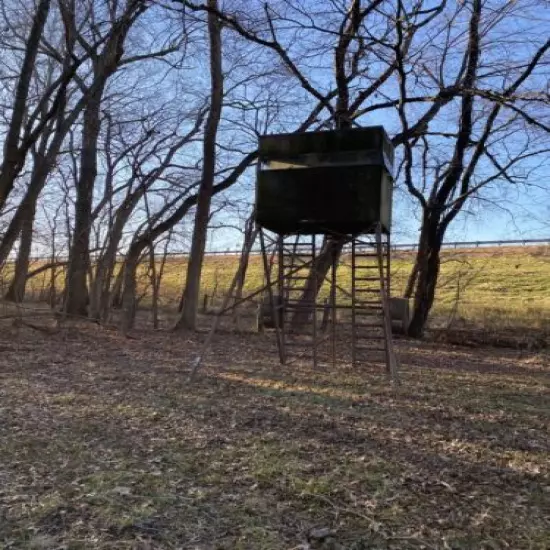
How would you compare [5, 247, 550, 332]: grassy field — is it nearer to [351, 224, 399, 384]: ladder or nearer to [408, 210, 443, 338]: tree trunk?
[408, 210, 443, 338]: tree trunk

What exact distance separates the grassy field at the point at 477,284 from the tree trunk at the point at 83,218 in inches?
143

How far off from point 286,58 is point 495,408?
29.7 ft

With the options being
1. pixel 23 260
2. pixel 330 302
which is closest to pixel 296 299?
pixel 330 302

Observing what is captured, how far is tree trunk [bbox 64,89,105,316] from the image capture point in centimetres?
1538

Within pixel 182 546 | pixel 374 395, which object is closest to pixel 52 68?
pixel 374 395

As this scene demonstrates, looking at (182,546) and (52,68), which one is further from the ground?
(52,68)

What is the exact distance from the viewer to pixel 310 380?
322 inches

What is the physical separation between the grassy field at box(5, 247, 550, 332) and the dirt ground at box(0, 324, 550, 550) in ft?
34.5

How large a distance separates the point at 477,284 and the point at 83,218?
22.0 meters

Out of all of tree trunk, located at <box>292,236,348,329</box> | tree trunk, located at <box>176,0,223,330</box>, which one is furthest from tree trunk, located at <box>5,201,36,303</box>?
tree trunk, located at <box>292,236,348,329</box>

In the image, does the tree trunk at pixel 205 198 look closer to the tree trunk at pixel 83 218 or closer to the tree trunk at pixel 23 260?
the tree trunk at pixel 83 218

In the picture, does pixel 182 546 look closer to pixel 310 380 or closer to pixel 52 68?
pixel 310 380

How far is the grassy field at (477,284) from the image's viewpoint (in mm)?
19062

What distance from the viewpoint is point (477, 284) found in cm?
3012
